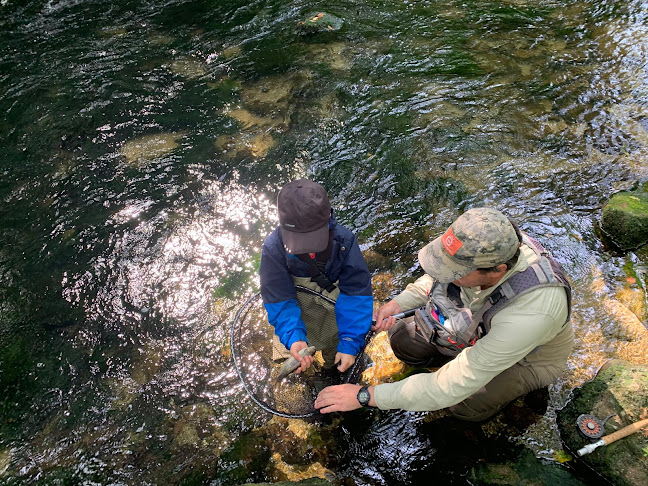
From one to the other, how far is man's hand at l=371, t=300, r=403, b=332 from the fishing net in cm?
39

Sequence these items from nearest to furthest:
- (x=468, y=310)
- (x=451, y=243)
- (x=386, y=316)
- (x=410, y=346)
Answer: (x=451, y=243) → (x=468, y=310) → (x=386, y=316) → (x=410, y=346)

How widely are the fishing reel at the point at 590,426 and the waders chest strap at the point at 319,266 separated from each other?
229 cm

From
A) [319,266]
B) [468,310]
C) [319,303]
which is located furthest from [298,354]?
[468,310]

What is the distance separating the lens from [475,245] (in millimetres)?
2678

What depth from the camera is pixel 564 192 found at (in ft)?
19.1

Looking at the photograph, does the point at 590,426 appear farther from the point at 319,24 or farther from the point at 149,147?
the point at 319,24

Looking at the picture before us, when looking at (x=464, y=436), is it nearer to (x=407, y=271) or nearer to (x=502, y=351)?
(x=502, y=351)

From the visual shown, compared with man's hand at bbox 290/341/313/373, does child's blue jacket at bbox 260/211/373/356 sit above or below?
above

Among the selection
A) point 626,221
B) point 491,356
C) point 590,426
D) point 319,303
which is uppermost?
point 491,356

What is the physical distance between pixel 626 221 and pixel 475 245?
3.43 metres

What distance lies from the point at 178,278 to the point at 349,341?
2.75 m

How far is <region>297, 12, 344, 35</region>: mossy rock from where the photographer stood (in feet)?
31.2

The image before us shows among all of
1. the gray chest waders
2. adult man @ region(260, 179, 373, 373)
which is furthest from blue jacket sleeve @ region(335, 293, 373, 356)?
the gray chest waders

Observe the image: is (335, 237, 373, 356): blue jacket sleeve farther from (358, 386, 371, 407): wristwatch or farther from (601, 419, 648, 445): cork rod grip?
(601, 419, 648, 445): cork rod grip
